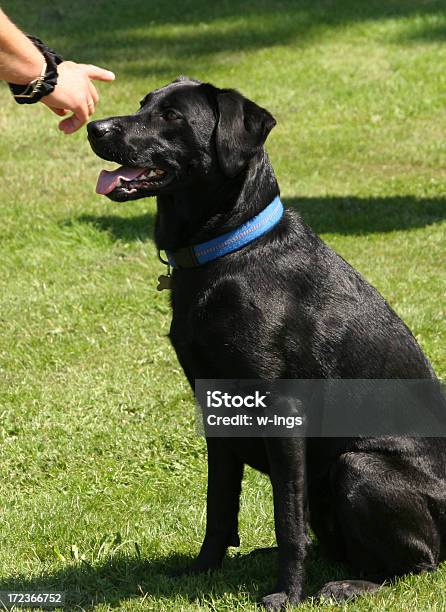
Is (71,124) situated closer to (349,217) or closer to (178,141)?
(178,141)

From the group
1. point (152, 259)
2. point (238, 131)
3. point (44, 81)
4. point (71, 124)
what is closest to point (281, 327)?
point (238, 131)

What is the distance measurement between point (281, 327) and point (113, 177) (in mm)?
784

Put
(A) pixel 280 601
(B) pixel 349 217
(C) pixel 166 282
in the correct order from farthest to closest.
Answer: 1. (B) pixel 349 217
2. (C) pixel 166 282
3. (A) pixel 280 601

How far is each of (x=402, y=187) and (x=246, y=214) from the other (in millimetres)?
6335

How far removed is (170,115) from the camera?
12.3 ft

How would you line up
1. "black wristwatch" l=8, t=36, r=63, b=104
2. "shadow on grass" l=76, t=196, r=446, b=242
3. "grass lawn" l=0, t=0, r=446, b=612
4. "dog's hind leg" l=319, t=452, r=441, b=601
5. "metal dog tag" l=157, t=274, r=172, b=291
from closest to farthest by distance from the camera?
"black wristwatch" l=8, t=36, r=63, b=104 < "dog's hind leg" l=319, t=452, r=441, b=601 < "metal dog tag" l=157, t=274, r=172, b=291 < "grass lawn" l=0, t=0, r=446, b=612 < "shadow on grass" l=76, t=196, r=446, b=242

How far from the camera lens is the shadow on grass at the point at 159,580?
147 inches

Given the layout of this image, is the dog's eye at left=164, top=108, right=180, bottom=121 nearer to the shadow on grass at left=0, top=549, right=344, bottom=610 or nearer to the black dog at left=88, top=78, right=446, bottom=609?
the black dog at left=88, top=78, right=446, bottom=609

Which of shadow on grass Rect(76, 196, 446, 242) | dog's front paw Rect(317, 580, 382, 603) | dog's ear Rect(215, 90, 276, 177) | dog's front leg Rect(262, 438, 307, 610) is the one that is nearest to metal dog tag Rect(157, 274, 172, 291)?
dog's ear Rect(215, 90, 276, 177)

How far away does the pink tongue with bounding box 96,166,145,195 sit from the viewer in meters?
3.64

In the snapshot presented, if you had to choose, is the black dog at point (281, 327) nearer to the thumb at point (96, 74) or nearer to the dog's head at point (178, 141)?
the dog's head at point (178, 141)

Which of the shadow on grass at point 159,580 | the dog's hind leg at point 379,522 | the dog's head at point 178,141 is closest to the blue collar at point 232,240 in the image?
the dog's head at point 178,141

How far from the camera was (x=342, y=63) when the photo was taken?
44.7ft

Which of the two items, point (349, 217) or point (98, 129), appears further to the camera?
point (349, 217)
